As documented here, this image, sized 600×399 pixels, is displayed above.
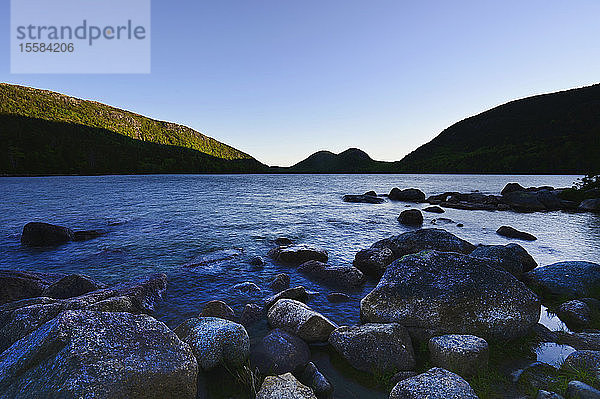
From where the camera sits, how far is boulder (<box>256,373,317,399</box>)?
584 cm

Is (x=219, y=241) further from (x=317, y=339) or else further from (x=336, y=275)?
(x=317, y=339)

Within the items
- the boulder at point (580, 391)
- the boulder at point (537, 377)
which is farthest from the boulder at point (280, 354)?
the boulder at point (580, 391)

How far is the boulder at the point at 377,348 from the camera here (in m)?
7.58

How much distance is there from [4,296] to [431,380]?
15.1 metres

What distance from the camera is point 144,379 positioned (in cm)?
529

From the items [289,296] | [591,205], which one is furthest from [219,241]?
[591,205]

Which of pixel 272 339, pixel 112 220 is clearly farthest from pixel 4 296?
pixel 112 220

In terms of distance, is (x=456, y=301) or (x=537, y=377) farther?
(x=456, y=301)

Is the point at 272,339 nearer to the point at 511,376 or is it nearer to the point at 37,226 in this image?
the point at 511,376

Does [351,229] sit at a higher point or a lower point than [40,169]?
lower

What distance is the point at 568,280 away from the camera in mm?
12203

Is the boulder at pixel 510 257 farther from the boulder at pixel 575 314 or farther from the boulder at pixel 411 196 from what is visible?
the boulder at pixel 411 196

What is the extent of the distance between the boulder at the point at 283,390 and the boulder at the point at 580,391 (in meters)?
5.27

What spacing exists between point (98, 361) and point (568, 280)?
16.8m
